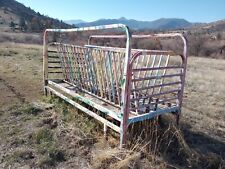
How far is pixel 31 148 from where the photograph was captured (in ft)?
14.2

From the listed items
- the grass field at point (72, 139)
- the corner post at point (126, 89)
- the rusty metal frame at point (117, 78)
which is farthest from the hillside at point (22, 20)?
the corner post at point (126, 89)

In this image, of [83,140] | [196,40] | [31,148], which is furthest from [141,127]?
[196,40]

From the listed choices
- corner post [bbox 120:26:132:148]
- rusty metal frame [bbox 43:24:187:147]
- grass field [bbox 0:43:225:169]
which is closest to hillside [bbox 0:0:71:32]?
rusty metal frame [bbox 43:24:187:147]

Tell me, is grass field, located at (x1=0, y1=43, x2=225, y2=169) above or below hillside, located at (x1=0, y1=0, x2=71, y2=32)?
below

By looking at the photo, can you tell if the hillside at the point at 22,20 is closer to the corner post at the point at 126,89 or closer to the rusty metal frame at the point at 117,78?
the rusty metal frame at the point at 117,78

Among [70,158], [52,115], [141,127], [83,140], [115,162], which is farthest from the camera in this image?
[52,115]

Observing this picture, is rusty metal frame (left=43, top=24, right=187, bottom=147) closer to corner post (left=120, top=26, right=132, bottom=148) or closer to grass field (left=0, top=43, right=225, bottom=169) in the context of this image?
corner post (left=120, top=26, right=132, bottom=148)

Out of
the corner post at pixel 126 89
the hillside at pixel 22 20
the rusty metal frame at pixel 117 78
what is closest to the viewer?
the corner post at pixel 126 89

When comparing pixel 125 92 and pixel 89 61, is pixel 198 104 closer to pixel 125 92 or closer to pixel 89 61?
pixel 89 61

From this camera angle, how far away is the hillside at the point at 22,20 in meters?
55.4

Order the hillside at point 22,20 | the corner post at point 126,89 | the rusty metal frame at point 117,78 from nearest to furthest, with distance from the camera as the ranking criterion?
the corner post at point 126,89
the rusty metal frame at point 117,78
the hillside at point 22,20

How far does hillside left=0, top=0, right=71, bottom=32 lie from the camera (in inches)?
2180

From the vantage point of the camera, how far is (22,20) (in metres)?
64.2

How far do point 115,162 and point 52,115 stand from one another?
2.13 meters
